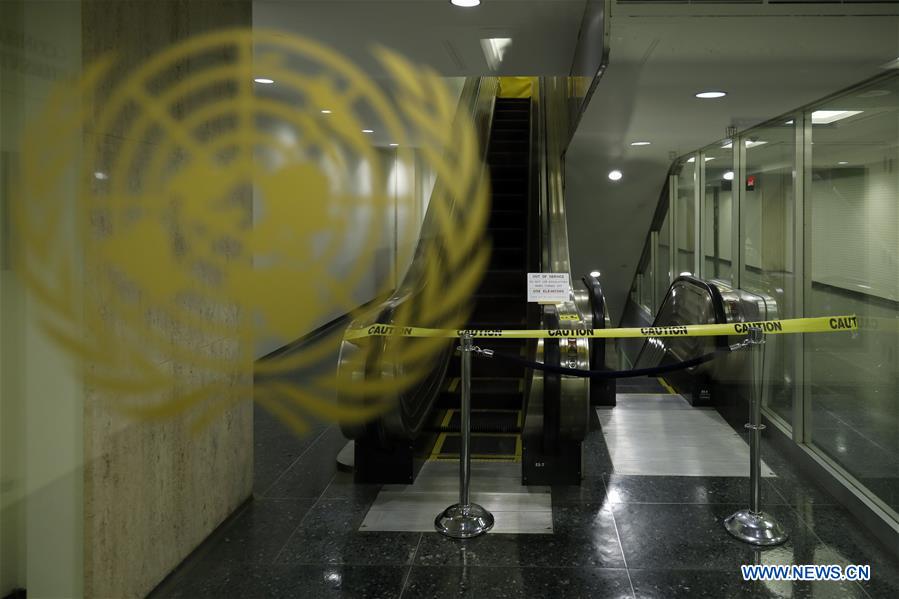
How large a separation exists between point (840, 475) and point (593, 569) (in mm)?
1708

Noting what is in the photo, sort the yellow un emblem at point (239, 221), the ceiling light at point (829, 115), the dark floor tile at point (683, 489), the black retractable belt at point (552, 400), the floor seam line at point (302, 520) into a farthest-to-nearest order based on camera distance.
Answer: the black retractable belt at point (552, 400) → the dark floor tile at point (683, 489) → the ceiling light at point (829, 115) → the floor seam line at point (302, 520) → the yellow un emblem at point (239, 221)

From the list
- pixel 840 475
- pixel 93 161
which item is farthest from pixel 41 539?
pixel 840 475

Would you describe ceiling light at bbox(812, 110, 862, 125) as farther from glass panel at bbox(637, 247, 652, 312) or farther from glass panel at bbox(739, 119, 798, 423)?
glass panel at bbox(637, 247, 652, 312)

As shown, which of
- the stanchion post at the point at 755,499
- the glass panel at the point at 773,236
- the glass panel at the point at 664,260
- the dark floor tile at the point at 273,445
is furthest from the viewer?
the glass panel at the point at 664,260

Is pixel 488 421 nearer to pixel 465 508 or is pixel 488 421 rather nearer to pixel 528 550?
pixel 465 508

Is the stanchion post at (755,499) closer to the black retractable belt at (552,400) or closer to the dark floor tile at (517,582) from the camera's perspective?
the dark floor tile at (517,582)

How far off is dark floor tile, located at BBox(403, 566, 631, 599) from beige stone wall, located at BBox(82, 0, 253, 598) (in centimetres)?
111

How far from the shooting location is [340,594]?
2797 mm

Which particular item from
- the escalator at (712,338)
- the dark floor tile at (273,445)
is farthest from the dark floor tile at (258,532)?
the escalator at (712,338)

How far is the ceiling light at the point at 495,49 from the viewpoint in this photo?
4223mm

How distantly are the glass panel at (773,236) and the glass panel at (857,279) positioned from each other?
304 mm

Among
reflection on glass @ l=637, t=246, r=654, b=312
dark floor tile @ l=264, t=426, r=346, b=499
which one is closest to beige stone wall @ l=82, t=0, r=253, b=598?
dark floor tile @ l=264, t=426, r=346, b=499

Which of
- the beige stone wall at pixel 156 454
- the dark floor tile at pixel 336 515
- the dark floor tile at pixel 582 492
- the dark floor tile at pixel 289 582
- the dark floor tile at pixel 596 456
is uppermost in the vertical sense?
the beige stone wall at pixel 156 454

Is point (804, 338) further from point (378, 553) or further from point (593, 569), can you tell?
point (378, 553)
